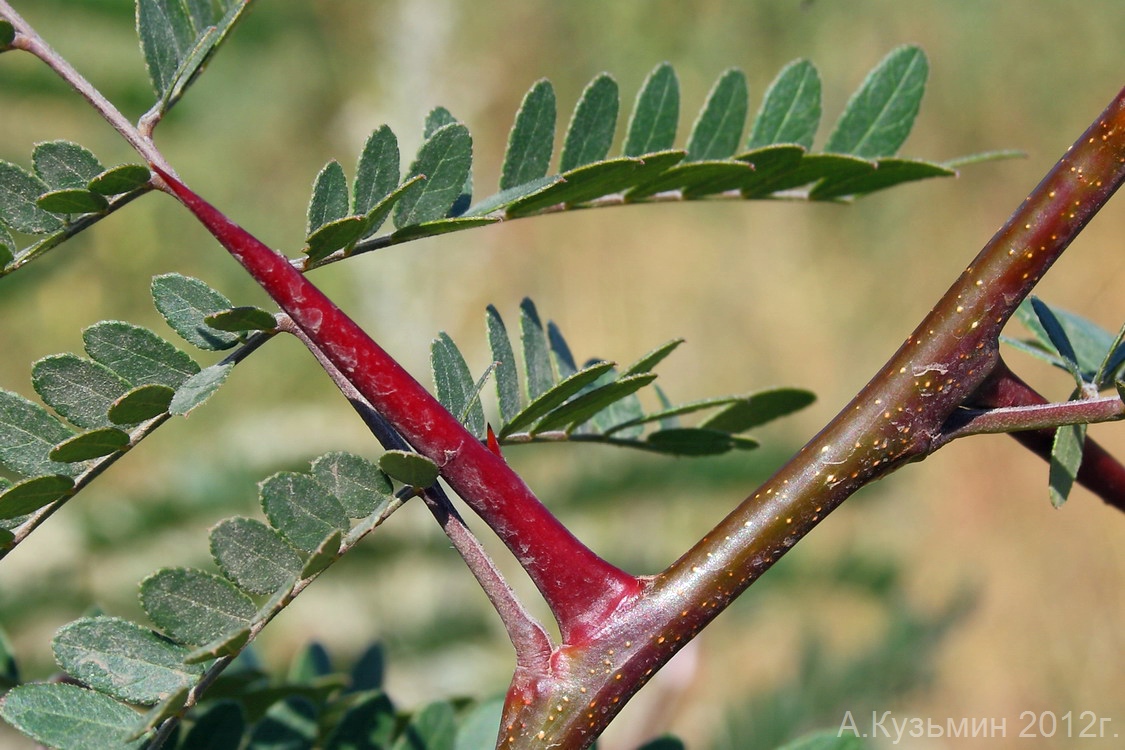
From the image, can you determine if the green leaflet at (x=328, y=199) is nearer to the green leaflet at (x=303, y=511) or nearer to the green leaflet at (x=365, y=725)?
the green leaflet at (x=303, y=511)

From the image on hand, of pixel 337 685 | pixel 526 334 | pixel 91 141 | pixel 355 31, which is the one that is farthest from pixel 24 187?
pixel 355 31

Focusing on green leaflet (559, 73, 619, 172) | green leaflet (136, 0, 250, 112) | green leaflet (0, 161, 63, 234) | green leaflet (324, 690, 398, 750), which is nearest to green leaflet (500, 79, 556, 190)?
green leaflet (559, 73, 619, 172)

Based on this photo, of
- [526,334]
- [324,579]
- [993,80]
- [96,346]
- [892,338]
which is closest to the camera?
[96,346]

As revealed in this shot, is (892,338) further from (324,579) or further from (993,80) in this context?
(324,579)

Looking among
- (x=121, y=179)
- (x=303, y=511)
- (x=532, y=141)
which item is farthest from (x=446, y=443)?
(x=532, y=141)

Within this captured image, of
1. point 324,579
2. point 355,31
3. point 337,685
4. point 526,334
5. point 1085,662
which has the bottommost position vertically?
point 1085,662

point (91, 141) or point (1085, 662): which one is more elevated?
point (91, 141)

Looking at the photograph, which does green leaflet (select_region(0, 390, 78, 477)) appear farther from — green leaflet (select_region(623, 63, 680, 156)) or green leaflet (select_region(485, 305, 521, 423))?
green leaflet (select_region(623, 63, 680, 156))
